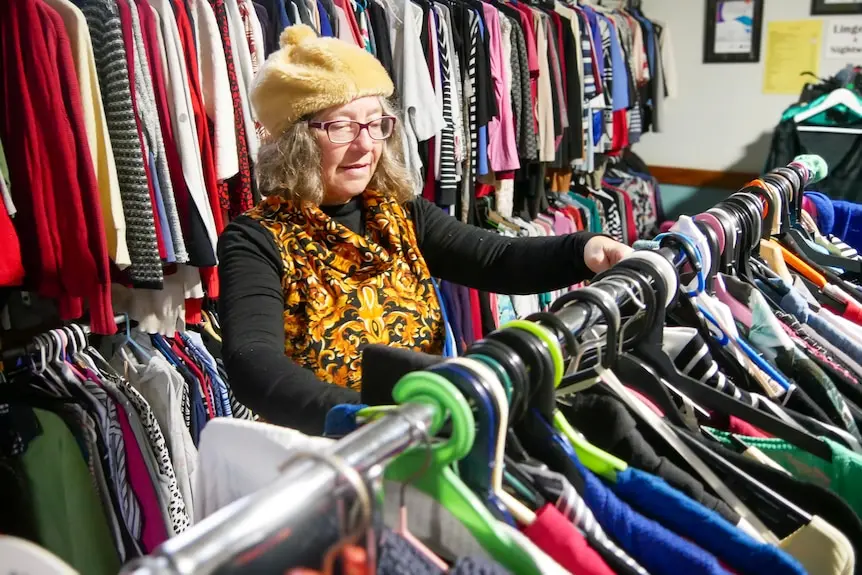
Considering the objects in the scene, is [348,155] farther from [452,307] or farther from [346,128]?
[452,307]

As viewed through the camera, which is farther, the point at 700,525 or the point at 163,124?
the point at 163,124

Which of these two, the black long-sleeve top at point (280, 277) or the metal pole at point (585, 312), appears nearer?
the metal pole at point (585, 312)

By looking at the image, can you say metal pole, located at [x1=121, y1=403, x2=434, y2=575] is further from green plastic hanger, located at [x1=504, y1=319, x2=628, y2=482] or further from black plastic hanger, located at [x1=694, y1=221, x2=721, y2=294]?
black plastic hanger, located at [x1=694, y1=221, x2=721, y2=294]

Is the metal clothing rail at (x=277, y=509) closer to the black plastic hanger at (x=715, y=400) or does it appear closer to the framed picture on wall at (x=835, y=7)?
the black plastic hanger at (x=715, y=400)

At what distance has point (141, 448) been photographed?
140 cm

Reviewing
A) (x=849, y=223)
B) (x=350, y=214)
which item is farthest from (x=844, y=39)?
(x=350, y=214)

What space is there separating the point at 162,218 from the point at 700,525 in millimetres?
1322

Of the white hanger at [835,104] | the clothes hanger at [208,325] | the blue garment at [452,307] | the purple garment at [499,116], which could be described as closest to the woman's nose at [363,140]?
the clothes hanger at [208,325]

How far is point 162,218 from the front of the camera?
59.7 inches

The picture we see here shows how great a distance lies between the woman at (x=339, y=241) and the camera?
1.07m

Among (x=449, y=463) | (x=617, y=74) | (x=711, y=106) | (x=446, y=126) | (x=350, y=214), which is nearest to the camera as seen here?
(x=449, y=463)

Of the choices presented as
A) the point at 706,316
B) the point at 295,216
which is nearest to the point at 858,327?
the point at 706,316

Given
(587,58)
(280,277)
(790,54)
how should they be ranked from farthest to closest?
1. (790,54)
2. (587,58)
3. (280,277)

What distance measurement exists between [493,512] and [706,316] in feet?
1.61
